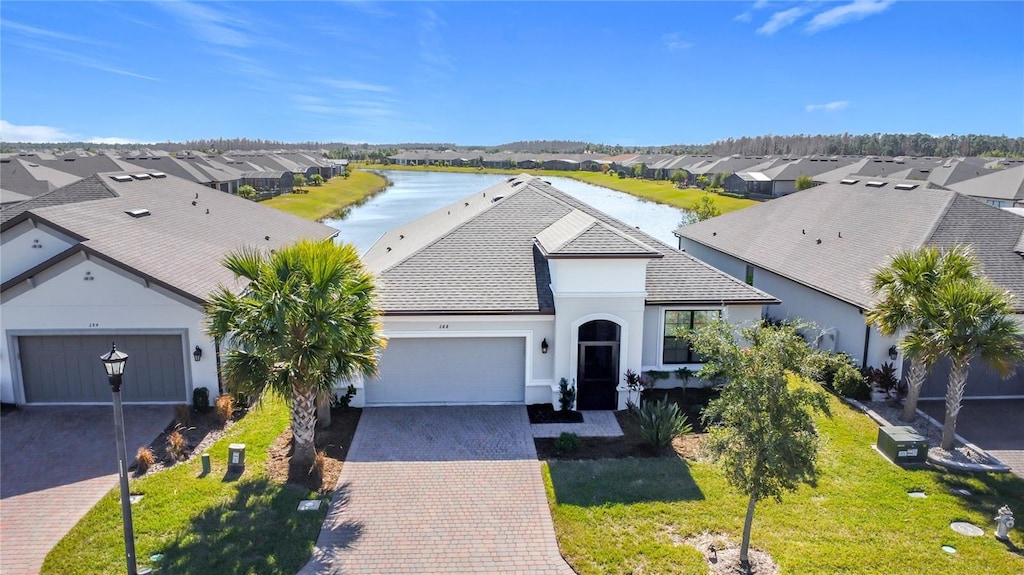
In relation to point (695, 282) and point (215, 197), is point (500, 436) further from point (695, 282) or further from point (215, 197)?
point (215, 197)

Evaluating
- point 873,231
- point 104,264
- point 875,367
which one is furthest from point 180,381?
point 873,231

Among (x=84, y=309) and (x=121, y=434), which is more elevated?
(x=84, y=309)

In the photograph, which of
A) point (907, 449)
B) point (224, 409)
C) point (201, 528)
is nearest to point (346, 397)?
point (224, 409)

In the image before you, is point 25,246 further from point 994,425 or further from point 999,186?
point 999,186

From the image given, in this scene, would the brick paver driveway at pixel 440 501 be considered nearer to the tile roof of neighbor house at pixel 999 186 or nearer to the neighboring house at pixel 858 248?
the neighboring house at pixel 858 248

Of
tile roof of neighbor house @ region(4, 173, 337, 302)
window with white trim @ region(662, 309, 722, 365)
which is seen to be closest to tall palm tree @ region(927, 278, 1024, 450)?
window with white trim @ region(662, 309, 722, 365)

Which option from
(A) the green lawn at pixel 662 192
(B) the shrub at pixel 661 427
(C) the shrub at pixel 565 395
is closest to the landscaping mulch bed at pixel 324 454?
(C) the shrub at pixel 565 395
